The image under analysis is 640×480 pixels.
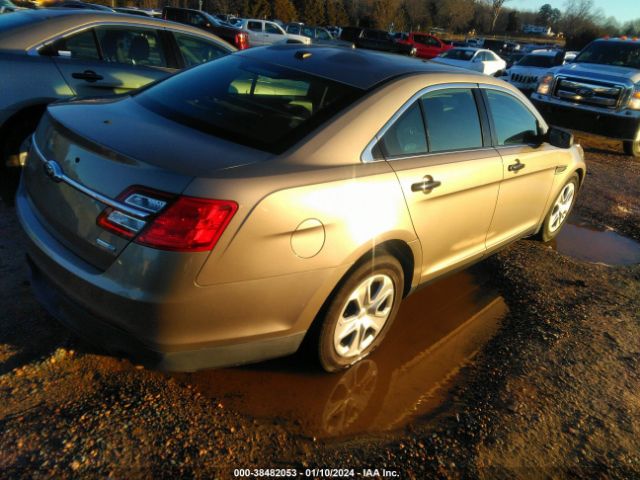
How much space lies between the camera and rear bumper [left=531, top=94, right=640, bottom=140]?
31.0 ft

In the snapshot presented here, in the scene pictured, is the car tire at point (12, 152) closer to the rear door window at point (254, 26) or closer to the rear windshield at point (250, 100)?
the rear windshield at point (250, 100)

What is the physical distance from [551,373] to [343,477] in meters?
1.57

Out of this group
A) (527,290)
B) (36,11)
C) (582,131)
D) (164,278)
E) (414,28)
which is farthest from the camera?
(414,28)

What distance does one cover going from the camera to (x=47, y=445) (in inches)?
83.2

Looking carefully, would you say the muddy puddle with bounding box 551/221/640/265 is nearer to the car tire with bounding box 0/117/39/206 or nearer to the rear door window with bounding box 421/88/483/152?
the rear door window with bounding box 421/88/483/152

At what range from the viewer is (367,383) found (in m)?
2.86

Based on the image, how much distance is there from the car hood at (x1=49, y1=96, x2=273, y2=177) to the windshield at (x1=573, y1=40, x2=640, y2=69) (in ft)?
35.0

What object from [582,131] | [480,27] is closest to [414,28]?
[480,27]

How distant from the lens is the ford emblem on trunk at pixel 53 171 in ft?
7.63

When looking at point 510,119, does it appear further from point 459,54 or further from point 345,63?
point 459,54

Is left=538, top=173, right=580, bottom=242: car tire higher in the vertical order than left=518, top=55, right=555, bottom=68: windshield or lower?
higher

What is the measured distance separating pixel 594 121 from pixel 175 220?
9833mm

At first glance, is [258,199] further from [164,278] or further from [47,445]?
[47,445]

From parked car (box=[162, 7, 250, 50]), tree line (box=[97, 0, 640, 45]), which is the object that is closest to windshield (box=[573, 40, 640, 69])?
parked car (box=[162, 7, 250, 50])
